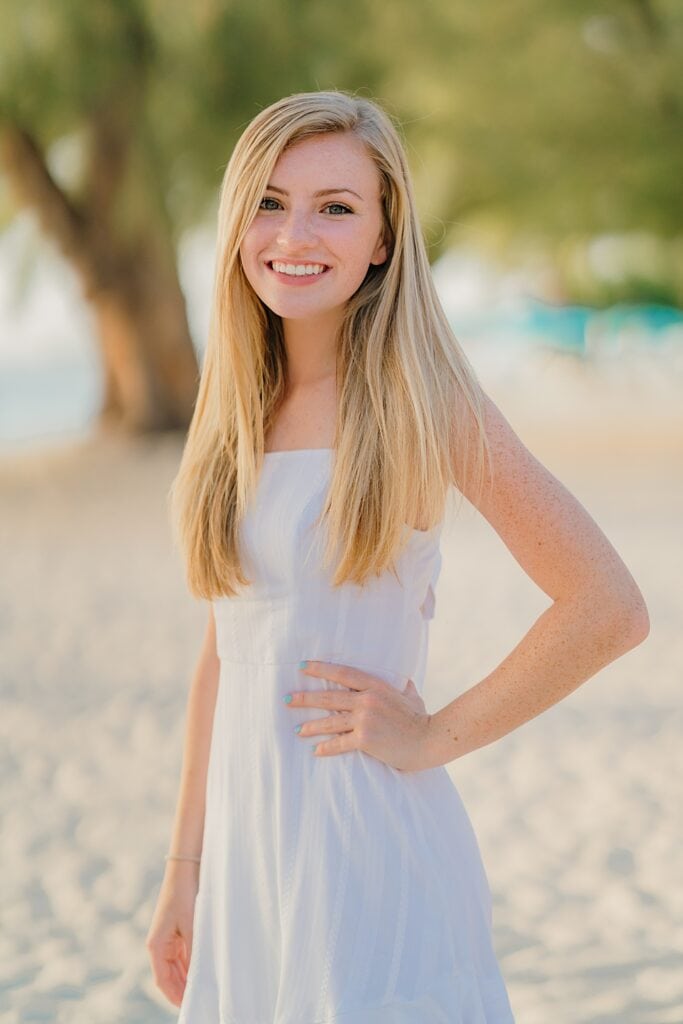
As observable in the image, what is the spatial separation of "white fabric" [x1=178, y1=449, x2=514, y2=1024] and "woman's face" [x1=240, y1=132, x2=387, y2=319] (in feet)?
0.63

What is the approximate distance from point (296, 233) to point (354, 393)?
0.63ft

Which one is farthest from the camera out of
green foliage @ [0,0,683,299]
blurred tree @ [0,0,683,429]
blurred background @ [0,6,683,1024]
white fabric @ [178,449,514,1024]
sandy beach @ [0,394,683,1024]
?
blurred tree @ [0,0,683,429]

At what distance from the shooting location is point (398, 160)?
1.61 meters

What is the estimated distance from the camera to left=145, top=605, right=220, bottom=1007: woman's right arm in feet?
5.76

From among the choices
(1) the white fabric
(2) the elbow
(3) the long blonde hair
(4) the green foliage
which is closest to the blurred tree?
(4) the green foliage

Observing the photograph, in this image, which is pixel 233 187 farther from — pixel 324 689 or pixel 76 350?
pixel 76 350

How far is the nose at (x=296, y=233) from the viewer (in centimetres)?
155

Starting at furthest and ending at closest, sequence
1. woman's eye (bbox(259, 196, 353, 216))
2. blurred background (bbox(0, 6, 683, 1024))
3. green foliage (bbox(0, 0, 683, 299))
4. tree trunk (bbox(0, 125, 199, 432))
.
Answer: tree trunk (bbox(0, 125, 199, 432)) → green foliage (bbox(0, 0, 683, 299)) → blurred background (bbox(0, 6, 683, 1024)) → woman's eye (bbox(259, 196, 353, 216))

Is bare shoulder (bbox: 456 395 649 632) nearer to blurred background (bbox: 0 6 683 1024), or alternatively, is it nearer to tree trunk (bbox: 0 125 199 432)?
blurred background (bbox: 0 6 683 1024)

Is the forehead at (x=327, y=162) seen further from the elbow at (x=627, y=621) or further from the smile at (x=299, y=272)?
the elbow at (x=627, y=621)

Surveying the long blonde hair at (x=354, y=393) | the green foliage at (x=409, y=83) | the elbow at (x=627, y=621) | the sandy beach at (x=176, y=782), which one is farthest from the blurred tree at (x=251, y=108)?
the elbow at (x=627, y=621)

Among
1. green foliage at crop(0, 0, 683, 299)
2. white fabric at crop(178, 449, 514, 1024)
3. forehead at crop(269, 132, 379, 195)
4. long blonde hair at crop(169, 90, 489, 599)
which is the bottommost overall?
white fabric at crop(178, 449, 514, 1024)

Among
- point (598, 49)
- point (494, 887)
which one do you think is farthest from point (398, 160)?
point (598, 49)

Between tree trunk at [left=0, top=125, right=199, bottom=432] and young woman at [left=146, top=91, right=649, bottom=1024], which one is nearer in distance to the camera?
young woman at [left=146, top=91, right=649, bottom=1024]
